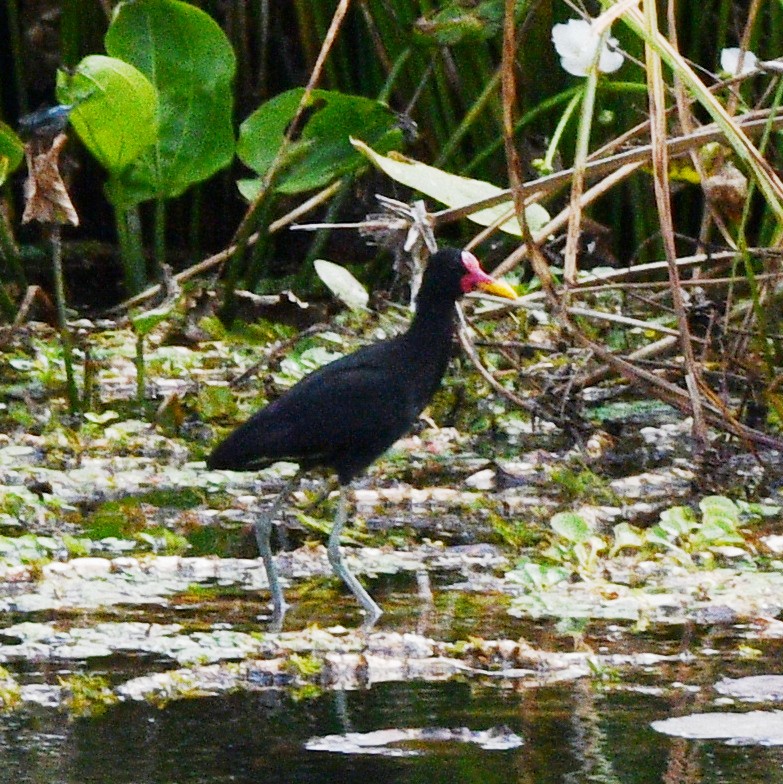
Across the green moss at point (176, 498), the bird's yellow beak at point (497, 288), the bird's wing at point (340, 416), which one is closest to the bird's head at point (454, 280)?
the bird's yellow beak at point (497, 288)

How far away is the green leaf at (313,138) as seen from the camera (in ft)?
22.6

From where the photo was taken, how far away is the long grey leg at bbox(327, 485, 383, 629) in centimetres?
379

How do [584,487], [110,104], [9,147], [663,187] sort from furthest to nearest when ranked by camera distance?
[9,147]
[110,104]
[584,487]
[663,187]

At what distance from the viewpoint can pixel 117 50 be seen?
6.90 metres

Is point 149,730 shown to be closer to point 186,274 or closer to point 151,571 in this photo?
point 151,571

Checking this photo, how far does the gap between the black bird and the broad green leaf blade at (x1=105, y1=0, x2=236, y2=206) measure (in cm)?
269

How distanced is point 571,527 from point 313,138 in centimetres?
316

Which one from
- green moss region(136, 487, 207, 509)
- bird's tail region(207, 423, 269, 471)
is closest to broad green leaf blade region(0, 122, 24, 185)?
green moss region(136, 487, 207, 509)

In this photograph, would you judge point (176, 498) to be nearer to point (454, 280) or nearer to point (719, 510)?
point (454, 280)

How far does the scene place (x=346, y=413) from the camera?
431cm

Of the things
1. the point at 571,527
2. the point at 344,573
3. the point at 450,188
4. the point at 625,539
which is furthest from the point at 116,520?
the point at 450,188

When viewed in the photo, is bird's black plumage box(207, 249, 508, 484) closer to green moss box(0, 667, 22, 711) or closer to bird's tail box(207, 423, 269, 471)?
bird's tail box(207, 423, 269, 471)

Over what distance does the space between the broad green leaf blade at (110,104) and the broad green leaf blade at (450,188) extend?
1.14m

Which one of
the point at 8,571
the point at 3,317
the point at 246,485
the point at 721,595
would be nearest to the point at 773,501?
the point at 721,595
